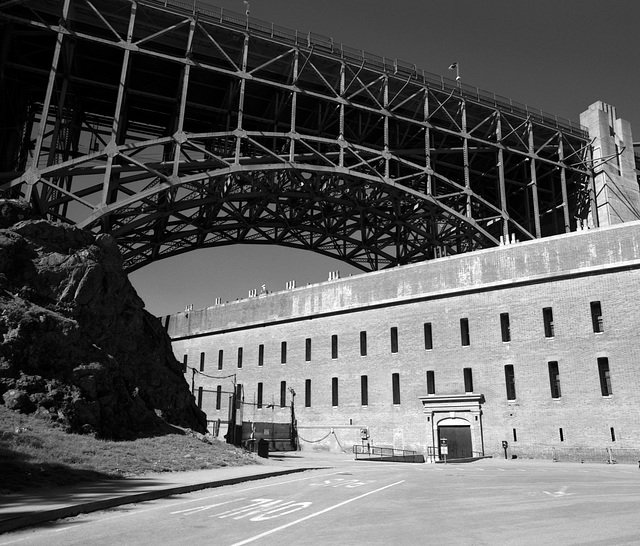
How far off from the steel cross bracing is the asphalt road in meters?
25.3

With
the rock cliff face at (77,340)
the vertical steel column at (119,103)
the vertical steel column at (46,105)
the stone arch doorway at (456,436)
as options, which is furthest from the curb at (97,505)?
the vertical steel column at (46,105)

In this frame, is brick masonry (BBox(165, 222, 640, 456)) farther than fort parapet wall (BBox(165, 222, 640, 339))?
No

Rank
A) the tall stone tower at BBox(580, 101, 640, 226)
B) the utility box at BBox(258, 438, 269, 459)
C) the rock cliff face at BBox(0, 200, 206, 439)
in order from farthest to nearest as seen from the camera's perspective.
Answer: the tall stone tower at BBox(580, 101, 640, 226)
the utility box at BBox(258, 438, 269, 459)
the rock cliff face at BBox(0, 200, 206, 439)

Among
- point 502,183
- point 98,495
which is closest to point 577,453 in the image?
point 502,183

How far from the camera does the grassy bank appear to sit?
14422 mm

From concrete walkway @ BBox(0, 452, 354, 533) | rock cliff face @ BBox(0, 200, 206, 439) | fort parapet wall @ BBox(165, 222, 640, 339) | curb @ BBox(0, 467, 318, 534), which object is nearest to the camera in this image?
curb @ BBox(0, 467, 318, 534)

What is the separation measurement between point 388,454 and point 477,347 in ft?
31.1

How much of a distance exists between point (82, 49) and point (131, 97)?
211 inches

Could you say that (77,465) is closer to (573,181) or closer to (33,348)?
(33,348)

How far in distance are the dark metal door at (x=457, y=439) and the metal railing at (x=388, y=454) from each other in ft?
6.39

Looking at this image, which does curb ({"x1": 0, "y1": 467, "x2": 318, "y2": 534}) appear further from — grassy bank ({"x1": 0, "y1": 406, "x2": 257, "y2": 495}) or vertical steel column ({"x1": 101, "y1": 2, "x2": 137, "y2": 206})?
vertical steel column ({"x1": 101, "y1": 2, "x2": 137, "y2": 206})

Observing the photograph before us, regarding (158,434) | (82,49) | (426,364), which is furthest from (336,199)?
(158,434)


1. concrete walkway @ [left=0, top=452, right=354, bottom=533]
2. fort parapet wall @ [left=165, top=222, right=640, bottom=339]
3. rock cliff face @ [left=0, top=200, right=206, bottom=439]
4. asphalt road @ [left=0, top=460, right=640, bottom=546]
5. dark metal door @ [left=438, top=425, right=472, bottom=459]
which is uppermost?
fort parapet wall @ [left=165, top=222, right=640, bottom=339]

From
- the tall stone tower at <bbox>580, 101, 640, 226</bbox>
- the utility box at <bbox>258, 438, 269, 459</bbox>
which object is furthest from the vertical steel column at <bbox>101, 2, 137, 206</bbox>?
the tall stone tower at <bbox>580, 101, 640, 226</bbox>
